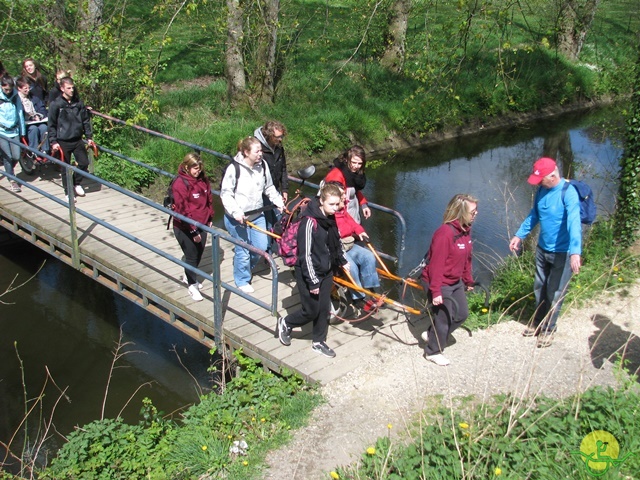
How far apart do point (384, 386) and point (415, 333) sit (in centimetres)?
104

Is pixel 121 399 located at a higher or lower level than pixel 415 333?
lower

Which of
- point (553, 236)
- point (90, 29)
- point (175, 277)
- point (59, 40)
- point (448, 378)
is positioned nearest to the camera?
point (448, 378)

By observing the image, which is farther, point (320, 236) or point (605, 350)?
point (605, 350)

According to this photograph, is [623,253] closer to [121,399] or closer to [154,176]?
[121,399]

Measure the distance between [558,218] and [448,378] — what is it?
207 centimetres

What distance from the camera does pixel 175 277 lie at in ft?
25.4

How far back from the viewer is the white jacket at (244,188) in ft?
22.3

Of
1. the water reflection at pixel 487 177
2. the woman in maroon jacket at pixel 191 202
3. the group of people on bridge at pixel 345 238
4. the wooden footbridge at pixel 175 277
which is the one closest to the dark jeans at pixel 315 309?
the group of people on bridge at pixel 345 238

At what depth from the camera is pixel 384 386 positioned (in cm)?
584

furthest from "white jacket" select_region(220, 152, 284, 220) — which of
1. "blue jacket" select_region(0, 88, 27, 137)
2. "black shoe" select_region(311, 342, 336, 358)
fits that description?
"blue jacket" select_region(0, 88, 27, 137)

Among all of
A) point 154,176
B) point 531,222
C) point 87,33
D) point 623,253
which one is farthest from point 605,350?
point 87,33

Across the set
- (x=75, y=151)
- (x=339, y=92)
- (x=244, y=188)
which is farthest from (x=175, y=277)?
(x=339, y=92)

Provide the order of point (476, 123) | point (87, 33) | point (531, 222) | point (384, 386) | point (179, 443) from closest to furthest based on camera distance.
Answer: point (179, 443) → point (384, 386) → point (531, 222) → point (87, 33) → point (476, 123)

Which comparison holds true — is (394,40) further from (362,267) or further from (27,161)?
(362,267)
